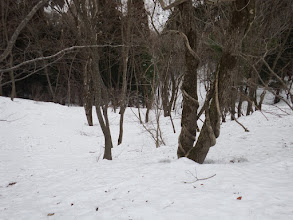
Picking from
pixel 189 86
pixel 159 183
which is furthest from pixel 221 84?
pixel 159 183

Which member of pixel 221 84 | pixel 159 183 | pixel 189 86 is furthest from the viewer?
pixel 189 86

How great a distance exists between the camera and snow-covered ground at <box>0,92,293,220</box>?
2.97 metres

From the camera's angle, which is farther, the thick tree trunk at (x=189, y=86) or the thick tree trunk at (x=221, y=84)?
the thick tree trunk at (x=189, y=86)

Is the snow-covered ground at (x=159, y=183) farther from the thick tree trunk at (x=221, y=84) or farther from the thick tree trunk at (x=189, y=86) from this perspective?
the thick tree trunk at (x=189, y=86)

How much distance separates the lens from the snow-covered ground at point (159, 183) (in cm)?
297

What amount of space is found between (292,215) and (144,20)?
1103 centimetres

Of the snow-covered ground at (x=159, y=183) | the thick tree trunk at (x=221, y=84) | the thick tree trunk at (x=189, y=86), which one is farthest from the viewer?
the thick tree trunk at (x=189, y=86)

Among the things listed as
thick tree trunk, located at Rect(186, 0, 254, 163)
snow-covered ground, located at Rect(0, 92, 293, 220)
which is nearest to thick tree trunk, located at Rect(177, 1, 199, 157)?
thick tree trunk, located at Rect(186, 0, 254, 163)

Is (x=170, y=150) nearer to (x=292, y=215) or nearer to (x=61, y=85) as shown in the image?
(x=292, y=215)

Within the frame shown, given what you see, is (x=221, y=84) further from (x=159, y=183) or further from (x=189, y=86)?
(x=159, y=183)

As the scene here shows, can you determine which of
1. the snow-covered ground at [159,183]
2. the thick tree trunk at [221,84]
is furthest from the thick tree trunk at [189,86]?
the snow-covered ground at [159,183]

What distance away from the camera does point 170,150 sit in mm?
7465

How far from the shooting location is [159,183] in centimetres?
397

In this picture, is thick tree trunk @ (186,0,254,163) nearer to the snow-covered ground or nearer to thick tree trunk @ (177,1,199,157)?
thick tree trunk @ (177,1,199,157)
